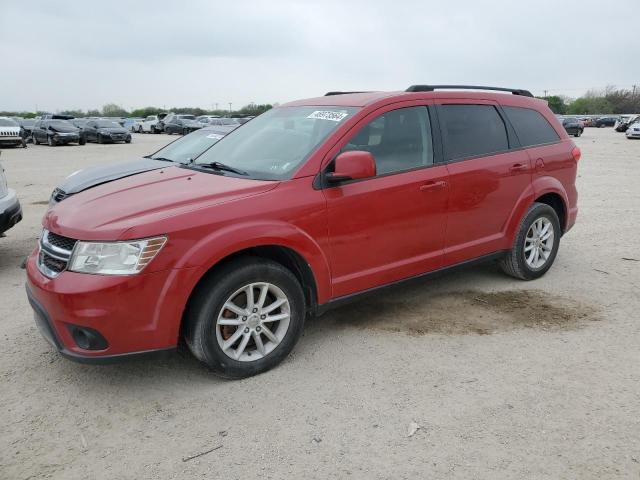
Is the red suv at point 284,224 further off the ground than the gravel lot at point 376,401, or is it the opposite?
the red suv at point 284,224

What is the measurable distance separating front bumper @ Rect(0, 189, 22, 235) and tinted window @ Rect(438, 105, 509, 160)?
14.4ft

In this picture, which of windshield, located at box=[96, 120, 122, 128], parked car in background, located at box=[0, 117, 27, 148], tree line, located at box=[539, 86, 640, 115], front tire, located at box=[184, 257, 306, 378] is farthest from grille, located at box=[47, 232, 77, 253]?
tree line, located at box=[539, 86, 640, 115]

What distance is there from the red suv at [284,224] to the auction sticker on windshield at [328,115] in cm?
1

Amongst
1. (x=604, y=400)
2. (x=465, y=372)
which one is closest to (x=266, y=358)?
(x=465, y=372)

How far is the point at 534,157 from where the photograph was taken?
4887mm

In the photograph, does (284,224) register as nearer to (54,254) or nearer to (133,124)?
(54,254)

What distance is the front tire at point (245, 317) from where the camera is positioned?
3145mm

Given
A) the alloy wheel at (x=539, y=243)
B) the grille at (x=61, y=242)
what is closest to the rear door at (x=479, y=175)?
the alloy wheel at (x=539, y=243)

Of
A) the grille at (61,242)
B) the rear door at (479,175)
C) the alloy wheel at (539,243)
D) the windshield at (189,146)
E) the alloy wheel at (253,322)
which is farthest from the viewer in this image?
the windshield at (189,146)

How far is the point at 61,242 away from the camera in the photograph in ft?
10.3

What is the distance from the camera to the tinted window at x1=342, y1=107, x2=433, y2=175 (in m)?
3.85

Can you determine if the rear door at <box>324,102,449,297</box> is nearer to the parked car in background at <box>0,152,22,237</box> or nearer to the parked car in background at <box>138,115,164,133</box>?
the parked car in background at <box>0,152,22,237</box>

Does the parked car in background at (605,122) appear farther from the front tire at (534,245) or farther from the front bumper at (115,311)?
the front bumper at (115,311)

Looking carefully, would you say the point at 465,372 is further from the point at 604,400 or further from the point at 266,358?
the point at 266,358
